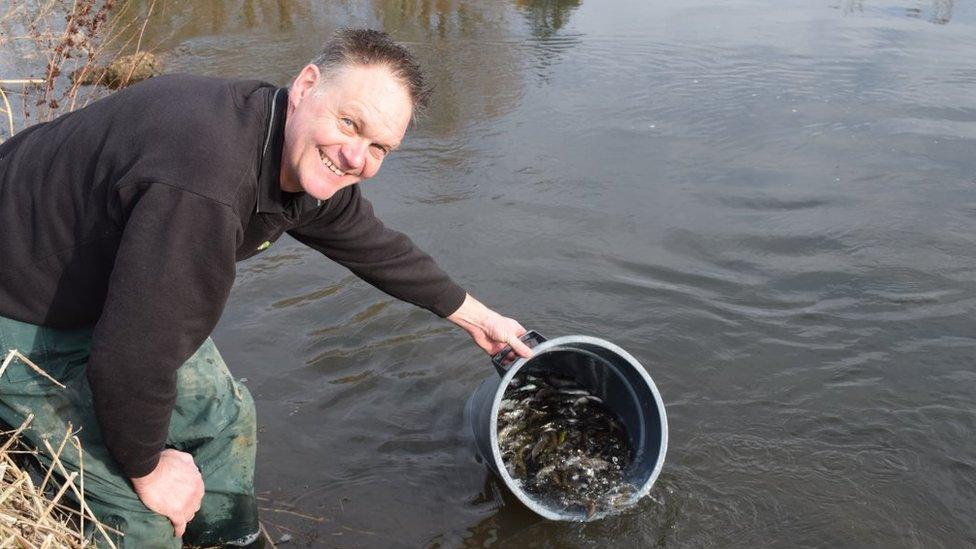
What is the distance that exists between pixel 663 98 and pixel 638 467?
517cm

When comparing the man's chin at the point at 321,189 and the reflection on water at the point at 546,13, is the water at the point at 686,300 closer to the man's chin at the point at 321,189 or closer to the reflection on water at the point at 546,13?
the man's chin at the point at 321,189

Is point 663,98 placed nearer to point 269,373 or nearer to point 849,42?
point 849,42

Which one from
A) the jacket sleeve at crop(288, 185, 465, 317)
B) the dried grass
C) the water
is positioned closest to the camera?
the jacket sleeve at crop(288, 185, 465, 317)

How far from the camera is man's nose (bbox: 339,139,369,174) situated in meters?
2.39

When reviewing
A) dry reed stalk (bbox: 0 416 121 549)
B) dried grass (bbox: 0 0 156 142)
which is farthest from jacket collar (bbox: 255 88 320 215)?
dried grass (bbox: 0 0 156 142)

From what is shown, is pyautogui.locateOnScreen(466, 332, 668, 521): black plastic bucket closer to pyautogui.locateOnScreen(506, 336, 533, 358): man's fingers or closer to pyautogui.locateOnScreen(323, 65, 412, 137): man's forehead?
pyautogui.locateOnScreen(506, 336, 533, 358): man's fingers

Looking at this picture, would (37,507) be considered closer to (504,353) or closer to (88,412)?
(88,412)

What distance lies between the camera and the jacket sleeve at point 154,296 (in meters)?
2.07

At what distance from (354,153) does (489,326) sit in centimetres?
115

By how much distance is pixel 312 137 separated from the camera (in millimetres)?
2373

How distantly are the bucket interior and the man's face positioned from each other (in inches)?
55.2

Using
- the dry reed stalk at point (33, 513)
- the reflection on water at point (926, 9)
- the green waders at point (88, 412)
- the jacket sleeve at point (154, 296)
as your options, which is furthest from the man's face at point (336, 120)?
the reflection on water at point (926, 9)

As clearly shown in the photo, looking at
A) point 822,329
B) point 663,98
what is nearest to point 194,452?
point 822,329

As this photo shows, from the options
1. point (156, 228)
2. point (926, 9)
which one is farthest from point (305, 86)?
point (926, 9)
